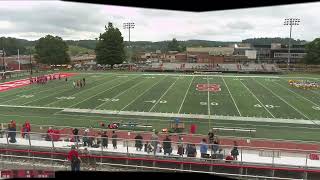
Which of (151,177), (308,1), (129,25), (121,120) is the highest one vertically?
(129,25)

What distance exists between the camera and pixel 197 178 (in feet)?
16.1

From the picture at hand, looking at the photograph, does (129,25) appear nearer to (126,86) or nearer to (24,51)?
(126,86)

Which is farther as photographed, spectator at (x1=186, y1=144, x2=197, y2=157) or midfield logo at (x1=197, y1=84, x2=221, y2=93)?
midfield logo at (x1=197, y1=84, x2=221, y2=93)

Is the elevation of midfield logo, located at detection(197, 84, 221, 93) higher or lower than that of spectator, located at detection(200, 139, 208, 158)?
higher

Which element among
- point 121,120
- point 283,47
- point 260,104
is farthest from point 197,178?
point 283,47

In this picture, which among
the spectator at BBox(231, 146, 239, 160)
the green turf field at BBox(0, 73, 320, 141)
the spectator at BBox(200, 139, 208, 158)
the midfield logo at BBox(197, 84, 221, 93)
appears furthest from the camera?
the midfield logo at BBox(197, 84, 221, 93)

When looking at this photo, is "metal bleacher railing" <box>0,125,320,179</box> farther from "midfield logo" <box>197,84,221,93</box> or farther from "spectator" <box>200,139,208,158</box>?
"midfield logo" <box>197,84,221,93</box>

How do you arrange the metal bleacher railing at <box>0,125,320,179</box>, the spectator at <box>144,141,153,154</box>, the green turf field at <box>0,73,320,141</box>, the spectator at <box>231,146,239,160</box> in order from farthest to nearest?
the green turf field at <box>0,73,320,141</box> < the spectator at <box>144,141,153,154</box> < the spectator at <box>231,146,239,160</box> < the metal bleacher railing at <box>0,125,320,179</box>

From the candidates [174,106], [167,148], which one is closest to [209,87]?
[174,106]

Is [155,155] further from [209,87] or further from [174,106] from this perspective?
[209,87]

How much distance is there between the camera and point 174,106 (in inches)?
1015

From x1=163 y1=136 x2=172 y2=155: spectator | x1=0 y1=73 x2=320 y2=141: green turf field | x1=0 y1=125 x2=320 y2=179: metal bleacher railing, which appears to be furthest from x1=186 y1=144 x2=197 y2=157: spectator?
x1=0 y1=73 x2=320 y2=141: green turf field

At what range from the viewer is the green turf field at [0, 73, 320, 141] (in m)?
20.8

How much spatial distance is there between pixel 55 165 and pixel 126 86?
2504 cm
